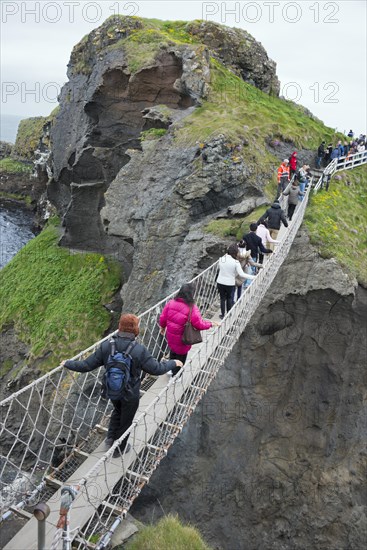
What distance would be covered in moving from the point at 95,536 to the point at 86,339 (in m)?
10.2

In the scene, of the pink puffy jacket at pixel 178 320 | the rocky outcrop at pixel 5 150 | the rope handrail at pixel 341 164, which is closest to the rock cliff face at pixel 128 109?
the rope handrail at pixel 341 164

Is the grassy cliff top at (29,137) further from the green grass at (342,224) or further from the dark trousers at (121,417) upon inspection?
the dark trousers at (121,417)

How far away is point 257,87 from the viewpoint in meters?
19.9

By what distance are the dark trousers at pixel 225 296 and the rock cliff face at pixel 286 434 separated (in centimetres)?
335

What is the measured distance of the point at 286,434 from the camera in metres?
11.8

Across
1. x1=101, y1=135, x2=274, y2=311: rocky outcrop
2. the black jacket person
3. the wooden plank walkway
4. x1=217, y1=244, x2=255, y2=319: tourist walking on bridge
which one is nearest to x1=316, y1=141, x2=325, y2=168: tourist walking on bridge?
x1=101, y1=135, x2=274, y2=311: rocky outcrop

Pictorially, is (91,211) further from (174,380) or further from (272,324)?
(174,380)

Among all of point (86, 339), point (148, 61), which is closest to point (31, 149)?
point (148, 61)

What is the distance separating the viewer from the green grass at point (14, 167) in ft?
154

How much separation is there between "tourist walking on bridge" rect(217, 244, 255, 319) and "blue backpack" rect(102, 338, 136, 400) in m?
3.48

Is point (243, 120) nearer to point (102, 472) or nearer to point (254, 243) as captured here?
point (254, 243)

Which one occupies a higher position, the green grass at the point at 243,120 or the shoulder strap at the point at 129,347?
the green grass at the point at 243,120

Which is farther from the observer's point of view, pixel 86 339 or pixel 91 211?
pixel 91 211

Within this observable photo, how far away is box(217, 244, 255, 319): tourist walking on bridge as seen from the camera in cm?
767
